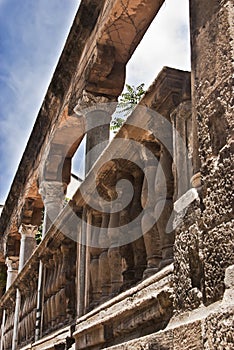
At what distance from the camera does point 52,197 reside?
9000mm

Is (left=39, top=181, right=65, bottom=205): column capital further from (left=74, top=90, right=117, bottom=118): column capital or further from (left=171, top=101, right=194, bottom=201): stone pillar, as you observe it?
(left=171, top=101, right=194, bottom=201): stone pillar

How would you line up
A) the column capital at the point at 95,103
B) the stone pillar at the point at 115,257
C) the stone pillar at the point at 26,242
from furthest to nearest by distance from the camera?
the stone pillar at the point at 26,242 < the column capital at the point at 95,103 < the stone pillar at the point at 115,257

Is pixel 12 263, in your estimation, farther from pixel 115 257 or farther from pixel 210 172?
pixel 210 172

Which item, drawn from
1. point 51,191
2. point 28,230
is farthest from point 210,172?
point 28,230

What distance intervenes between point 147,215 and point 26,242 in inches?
280

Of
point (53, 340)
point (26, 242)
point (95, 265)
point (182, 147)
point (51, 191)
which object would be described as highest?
point (51, 191)

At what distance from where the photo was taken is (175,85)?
3424mm

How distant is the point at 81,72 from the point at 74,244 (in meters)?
3.10

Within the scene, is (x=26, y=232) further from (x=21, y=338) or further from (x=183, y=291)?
(x=183, y=291)

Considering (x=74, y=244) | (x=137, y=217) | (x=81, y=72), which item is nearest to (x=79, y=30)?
(x=81, y=72)

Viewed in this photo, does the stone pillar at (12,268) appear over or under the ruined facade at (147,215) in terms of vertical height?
over

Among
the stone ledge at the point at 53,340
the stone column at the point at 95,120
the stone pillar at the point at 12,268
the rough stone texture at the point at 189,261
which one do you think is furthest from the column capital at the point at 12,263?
the rough stone texture at the point at 189,261

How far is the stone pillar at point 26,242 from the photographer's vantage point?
10.2 meters

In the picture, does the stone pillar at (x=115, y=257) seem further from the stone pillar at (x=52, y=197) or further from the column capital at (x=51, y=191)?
the column capital at (x=51, y=191)
